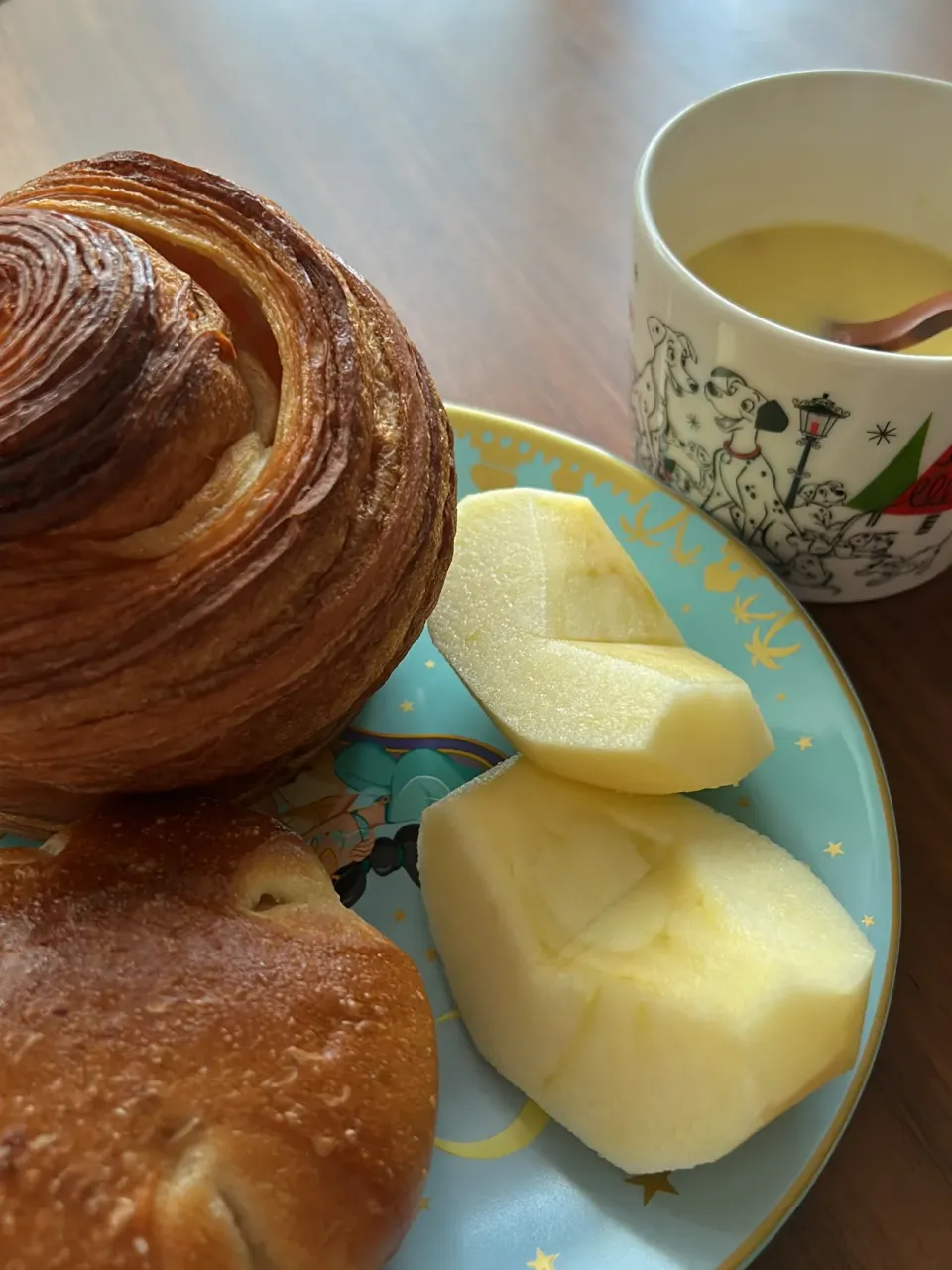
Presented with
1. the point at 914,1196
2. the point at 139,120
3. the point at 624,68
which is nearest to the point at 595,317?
the point at 624,68

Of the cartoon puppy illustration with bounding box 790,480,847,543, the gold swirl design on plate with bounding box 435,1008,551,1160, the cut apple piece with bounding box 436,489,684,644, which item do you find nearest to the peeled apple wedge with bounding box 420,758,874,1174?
the gold swirl design on plate with bounding box 435,1008,551,1160

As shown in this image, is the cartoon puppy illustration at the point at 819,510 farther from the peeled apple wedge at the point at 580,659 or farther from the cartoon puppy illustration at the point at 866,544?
the peeled apple wedge at the point at 580,659

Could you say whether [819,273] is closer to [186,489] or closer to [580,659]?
[580,659]

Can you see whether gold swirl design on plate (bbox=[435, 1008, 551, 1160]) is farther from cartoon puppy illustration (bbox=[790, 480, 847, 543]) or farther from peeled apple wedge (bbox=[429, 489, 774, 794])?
cartoon puppy illustration (bbox=[790, 480, 847, 543])

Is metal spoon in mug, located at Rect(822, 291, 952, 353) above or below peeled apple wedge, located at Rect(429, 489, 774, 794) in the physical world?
above

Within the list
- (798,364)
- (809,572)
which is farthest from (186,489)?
(809,572)

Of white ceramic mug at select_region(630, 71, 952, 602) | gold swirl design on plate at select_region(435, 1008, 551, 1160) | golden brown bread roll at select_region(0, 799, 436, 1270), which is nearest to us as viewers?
golden brown bread roll at select_region(0, 799, 436, 1270)
